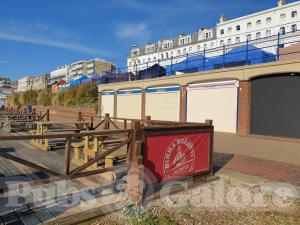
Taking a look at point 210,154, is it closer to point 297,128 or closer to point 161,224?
point 161,224

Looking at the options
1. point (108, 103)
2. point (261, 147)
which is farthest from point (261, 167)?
point (108, 103)

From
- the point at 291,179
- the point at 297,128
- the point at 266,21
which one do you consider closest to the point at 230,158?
the point at 291,179

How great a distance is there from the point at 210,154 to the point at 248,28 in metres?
64.4

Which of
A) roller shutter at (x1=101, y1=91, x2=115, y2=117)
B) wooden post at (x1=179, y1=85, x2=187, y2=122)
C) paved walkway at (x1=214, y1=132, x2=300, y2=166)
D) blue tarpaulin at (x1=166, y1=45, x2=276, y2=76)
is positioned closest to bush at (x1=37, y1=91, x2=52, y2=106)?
roller shutter at (x1=101, y1=91, x2=115, y2=117)

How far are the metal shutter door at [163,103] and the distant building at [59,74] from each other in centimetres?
12735

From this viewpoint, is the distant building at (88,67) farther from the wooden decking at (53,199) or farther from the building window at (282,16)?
the wooden decking at (53,199)

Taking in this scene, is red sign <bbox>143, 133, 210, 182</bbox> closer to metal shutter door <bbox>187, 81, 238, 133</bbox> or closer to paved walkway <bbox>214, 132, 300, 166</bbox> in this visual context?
paved walkway <bbox>214, 132, 300, 166</bbox>

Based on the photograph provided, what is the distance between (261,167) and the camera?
866 cm

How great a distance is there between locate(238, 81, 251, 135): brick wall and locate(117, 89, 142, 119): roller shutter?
8916mm

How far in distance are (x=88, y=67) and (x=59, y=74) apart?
85.3 feet

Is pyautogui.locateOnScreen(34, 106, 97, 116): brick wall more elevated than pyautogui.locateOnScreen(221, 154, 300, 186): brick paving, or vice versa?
pyautogui.locateOnScreen(34, 106, 97, 116): brick wall

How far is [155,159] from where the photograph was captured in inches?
225

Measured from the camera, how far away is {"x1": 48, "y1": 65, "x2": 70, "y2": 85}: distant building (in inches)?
5571

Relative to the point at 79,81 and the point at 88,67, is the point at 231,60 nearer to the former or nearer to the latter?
the point at 79,81
